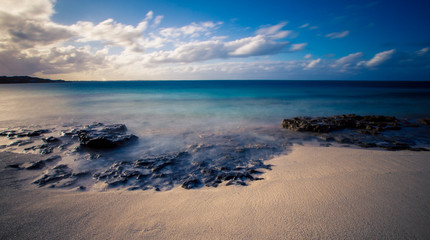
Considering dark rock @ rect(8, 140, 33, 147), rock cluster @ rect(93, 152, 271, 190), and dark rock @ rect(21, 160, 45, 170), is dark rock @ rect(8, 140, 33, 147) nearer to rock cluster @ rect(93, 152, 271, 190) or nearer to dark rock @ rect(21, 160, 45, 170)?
dark rock @ rect(21, 160, 45, 170)

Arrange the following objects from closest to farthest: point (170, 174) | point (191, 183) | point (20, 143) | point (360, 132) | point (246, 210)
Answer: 1. point (246, 210)
2. point (191, 183)
3. point (170, 174)
4. point (20, 143)
5. point (360, 132)

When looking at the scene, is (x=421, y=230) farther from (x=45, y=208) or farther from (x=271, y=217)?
(x=45, y=208)

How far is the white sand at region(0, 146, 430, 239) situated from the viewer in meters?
2.61

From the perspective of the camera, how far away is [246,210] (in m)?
3.07

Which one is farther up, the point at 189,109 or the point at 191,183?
the point at 189,109

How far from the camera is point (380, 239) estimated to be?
2457 mm

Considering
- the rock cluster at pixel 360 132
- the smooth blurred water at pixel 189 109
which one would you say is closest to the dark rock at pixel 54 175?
the smooth blurred water at pixel 189 109

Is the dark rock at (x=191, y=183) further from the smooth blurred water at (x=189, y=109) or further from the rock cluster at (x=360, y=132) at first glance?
the smooth blurred water at (x=189, y=109)

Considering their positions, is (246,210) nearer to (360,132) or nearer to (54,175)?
(54,175)

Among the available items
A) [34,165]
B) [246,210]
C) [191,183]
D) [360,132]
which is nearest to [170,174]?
[191,183]

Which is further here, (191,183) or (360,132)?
(360,132)

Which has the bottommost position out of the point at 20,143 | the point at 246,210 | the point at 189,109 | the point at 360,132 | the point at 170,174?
the point at 170,174

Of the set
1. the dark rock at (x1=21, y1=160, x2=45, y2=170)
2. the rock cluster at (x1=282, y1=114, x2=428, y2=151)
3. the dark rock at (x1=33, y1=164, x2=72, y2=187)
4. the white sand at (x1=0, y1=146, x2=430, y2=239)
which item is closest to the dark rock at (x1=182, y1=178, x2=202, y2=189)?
the white sand at (x1=0, y1=146, x2=430, y2=239)

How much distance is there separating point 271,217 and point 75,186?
14.8 feet
